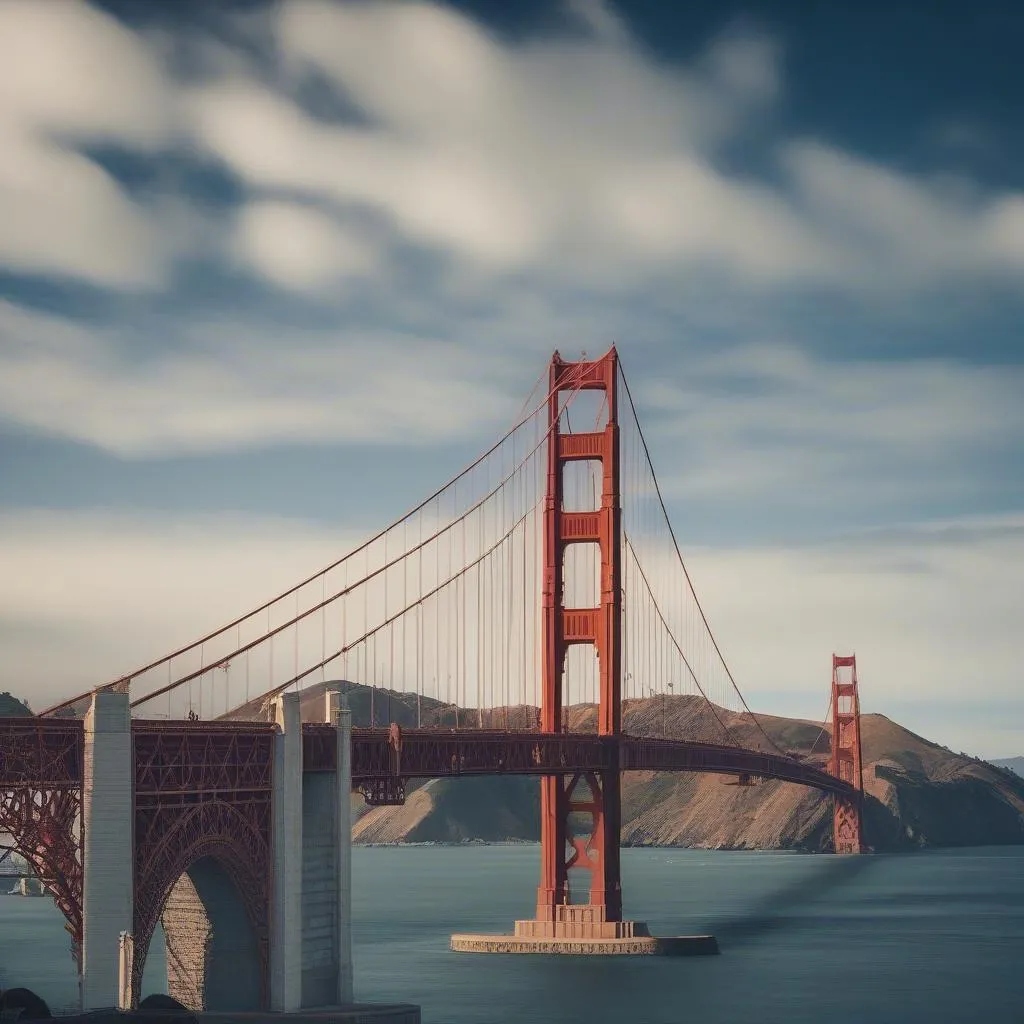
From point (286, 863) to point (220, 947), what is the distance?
Answer: 9.29 feet

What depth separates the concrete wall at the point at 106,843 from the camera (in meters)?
42.5

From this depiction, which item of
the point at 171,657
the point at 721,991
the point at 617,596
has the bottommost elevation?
the point at 721,991

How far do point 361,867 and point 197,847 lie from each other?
15260cm

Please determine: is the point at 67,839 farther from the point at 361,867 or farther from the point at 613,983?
the point at 361,867

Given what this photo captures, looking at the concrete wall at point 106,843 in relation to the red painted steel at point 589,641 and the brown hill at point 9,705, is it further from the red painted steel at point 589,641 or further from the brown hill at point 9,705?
the brown hill at point 9,705

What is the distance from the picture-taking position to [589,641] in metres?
79.6

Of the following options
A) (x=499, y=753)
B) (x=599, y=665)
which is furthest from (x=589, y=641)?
(x=499, y=753)

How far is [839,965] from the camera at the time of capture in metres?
80.9

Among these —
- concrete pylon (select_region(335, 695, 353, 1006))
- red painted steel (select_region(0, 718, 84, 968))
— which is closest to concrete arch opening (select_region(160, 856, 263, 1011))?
concrete pylon (select_region(335, 695, 353, 1006))

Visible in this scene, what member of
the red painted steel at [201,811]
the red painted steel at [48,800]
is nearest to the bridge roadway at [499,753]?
the red painted steel at [201,811]

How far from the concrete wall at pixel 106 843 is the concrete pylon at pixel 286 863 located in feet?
25.9

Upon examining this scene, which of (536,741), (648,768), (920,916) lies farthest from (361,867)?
(536,741)

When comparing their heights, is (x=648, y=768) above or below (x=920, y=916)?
above

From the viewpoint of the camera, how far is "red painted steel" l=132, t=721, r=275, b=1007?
45219 mm
